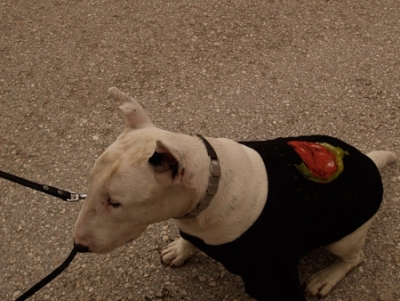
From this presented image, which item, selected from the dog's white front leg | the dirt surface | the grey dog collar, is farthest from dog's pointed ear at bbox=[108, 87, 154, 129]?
the dirt surface

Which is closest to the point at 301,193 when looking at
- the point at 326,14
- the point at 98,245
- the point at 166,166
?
the point at 166,166

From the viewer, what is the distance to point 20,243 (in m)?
2.59

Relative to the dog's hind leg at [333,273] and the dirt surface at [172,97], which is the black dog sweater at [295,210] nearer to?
the dog's hind leg at [333,273]

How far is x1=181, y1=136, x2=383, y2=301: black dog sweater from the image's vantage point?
177 cm

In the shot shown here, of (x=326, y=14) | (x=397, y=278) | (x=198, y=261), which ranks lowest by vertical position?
(x=198, y=261)

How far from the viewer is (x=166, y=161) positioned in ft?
4.86

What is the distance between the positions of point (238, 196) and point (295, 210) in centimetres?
25

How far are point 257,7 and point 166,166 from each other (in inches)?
110

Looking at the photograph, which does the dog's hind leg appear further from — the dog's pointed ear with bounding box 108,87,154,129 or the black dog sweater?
the dog's pointed ear with bounding box 108,87,154,129

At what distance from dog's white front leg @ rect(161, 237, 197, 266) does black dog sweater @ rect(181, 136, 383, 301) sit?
443 millimetres

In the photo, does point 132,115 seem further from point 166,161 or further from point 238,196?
point 238,196

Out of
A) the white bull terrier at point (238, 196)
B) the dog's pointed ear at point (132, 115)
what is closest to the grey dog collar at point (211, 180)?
the white bull terrier at point (238, 196)

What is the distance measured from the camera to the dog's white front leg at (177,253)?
7.71 feet

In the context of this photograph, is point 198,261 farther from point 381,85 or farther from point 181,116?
point 381,85
